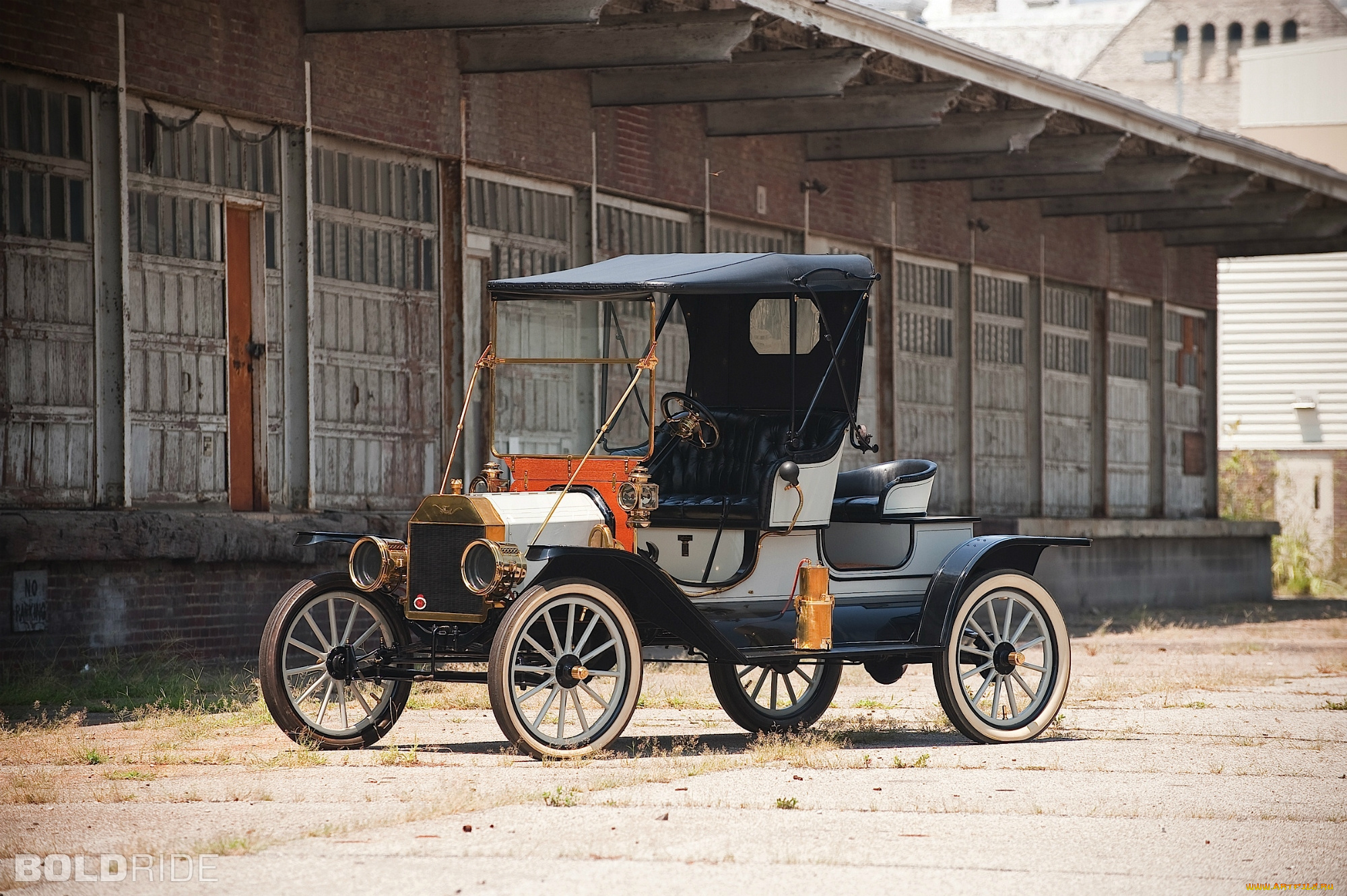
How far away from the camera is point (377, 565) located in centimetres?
895

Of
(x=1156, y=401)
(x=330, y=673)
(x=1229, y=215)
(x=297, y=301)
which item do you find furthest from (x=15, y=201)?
(x=1156, y=401)

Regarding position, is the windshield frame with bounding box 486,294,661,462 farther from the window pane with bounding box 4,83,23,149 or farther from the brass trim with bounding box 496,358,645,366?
the window pane with bounding box 4,83,23,149

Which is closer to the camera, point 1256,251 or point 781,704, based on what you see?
point 781,704

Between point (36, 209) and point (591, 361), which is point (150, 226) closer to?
point (36, 209)

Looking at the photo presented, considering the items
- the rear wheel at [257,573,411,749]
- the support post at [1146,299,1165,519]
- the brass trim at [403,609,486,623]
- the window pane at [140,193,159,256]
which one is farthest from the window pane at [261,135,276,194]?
the support post at [1146,299,1165,519]

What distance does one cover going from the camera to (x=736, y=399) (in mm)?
10602

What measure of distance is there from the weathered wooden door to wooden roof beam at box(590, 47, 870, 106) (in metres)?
4.24

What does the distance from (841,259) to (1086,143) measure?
1162cm

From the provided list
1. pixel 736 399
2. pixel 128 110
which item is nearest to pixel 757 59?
pixel 128 110

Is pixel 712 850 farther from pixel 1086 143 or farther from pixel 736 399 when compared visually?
pixel 1086 143

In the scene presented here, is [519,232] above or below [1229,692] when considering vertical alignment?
above

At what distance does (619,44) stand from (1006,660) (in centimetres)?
761

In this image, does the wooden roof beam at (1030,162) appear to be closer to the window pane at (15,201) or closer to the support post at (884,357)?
the support post at (884,357)

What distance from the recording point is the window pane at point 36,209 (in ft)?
40.8
